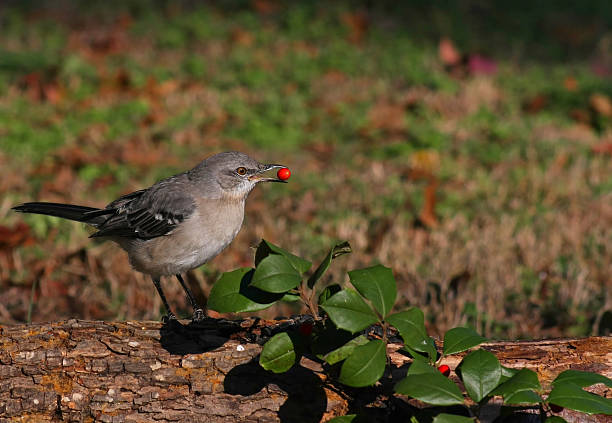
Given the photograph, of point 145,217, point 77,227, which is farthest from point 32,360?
point 77,227

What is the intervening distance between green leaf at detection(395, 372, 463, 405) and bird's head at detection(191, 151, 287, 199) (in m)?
2.46

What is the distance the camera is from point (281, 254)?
3.36 meters

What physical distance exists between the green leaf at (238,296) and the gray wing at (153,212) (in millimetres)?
1603

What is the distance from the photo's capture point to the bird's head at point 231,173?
5078mm

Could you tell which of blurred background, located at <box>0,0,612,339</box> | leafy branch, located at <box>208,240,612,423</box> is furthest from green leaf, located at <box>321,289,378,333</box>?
blurred background, located at <box>0,0,612,339</box>

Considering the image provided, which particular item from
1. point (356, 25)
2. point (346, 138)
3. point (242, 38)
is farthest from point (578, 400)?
point (356, 25)

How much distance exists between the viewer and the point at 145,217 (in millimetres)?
5102

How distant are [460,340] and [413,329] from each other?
228 mm

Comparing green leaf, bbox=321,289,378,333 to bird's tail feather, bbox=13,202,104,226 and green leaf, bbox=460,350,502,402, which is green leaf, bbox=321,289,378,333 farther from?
bird's tail feather, bbox=13,202,104,226

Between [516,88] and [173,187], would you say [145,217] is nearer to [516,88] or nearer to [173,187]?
[173,187]

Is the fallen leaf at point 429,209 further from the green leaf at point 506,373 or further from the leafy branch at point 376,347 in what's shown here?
the green leaf at point 506,373

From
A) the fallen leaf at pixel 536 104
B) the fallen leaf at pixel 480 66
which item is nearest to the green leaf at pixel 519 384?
the fallen leaf at pixel 536 104

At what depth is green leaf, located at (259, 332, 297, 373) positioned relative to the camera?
10.8 ft

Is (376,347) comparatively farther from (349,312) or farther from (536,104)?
(536,104)
